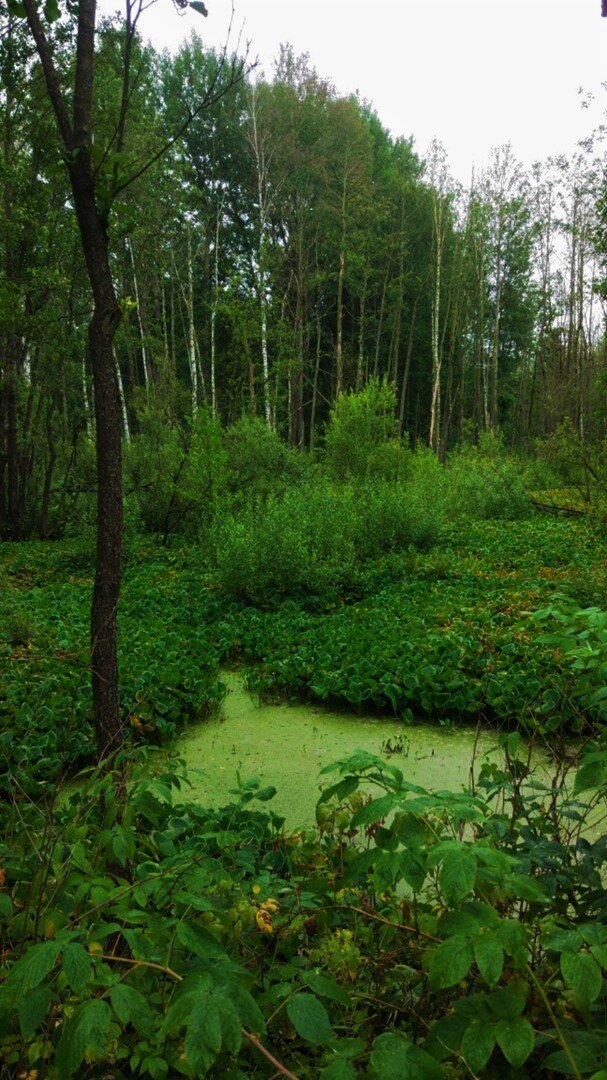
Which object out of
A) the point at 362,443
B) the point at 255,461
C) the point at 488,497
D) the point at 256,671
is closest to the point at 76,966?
the point at 256,671

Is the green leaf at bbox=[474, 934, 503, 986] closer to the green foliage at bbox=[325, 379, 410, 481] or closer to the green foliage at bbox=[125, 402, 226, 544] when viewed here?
the green foliage at bbox=[125, 402, 226, 544]

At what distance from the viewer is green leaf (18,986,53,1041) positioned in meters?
0.89

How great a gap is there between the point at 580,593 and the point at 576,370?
1718 centimetres

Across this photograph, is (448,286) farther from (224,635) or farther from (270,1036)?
(270,1036)

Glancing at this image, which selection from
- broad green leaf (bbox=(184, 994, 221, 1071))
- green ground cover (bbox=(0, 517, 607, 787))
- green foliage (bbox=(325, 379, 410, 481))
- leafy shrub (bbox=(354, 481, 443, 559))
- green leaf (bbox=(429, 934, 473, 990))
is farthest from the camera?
green foliage (bbox=(325, 379, 410, 481))

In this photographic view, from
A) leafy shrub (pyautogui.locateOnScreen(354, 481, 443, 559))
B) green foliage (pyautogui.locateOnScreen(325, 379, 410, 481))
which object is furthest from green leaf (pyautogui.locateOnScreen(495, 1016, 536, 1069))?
green foliage (pyautogui.locateOnScreen(325, 379, 410, 481))

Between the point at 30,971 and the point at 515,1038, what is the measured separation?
71 centimetres

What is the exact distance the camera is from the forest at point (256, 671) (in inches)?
41.7

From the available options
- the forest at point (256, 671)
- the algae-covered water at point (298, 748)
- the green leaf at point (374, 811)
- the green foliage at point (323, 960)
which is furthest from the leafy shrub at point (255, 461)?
the green leaf at point (374, 811)

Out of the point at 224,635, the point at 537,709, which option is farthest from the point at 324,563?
the point at 537,709

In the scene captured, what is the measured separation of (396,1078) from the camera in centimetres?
95

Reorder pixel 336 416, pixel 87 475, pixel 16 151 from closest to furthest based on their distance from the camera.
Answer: pixel 16 151, pixel 87 475, pixel 336 416

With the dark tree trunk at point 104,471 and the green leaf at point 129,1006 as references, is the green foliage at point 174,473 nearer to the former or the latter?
the dark tree trunk at point 104,471

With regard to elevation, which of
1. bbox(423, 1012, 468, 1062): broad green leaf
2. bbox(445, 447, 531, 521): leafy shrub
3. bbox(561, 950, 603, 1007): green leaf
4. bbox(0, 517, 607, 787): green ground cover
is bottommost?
bbox(0, 517, 607, 787): green ground cover
